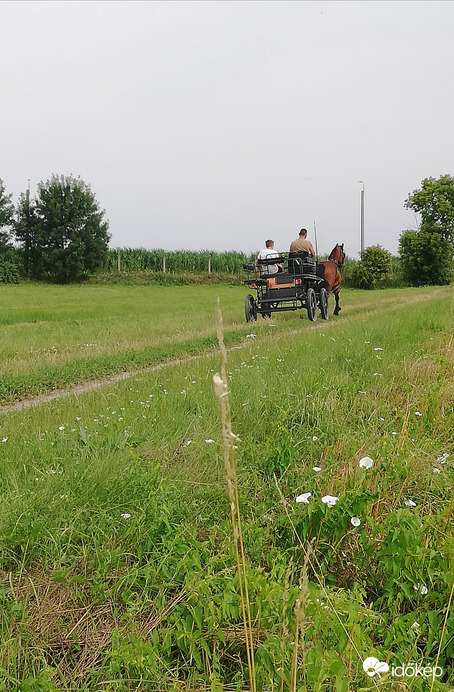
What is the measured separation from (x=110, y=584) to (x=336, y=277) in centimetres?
1389

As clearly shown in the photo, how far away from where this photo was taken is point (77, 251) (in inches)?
1492

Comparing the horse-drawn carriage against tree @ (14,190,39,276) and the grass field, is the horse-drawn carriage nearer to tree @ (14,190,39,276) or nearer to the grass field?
the grass field

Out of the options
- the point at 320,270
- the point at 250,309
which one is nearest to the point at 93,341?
the point at 250,309

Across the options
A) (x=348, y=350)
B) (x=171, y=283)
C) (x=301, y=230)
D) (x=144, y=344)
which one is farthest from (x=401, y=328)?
(x=171, y=283)

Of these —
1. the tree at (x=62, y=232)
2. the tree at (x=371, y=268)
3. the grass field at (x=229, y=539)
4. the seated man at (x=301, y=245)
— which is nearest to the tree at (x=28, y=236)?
the tree at (x=62, y=232)

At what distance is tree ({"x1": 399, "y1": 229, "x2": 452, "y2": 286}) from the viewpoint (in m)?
42.8

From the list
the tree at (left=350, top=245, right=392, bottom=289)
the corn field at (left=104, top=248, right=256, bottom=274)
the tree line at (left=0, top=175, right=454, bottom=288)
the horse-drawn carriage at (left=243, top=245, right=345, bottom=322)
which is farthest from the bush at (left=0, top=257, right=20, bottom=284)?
the horse-drawn carriage at (left=243, top=245, right=345, bottom=322)

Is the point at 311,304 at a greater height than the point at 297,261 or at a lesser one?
lesser

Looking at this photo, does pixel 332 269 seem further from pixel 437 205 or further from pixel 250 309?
pixel 437 205

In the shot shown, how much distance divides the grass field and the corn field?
Result: 36488 mm

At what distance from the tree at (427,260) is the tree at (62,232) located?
2467cm

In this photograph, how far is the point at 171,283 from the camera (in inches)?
1448

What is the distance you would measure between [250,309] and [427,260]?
34.4m

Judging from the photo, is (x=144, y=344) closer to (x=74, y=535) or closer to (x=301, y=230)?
(x=301, y=230)
